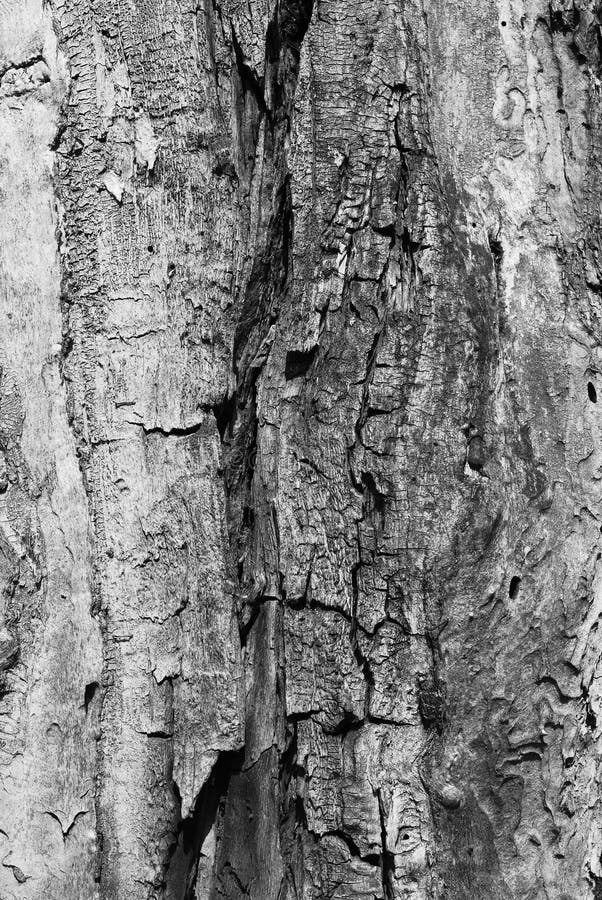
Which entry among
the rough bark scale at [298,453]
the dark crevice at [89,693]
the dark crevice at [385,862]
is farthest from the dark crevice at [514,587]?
the dark crevice at [89,693]

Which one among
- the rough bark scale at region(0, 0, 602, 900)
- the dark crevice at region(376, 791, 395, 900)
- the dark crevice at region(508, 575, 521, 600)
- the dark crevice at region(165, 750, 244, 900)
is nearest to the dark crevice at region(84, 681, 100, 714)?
the rough bark scale at region(0, 0, 602, 900)

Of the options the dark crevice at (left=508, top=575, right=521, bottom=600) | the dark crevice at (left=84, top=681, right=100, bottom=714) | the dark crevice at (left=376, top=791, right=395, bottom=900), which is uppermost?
the dark crevice at (left=508, top=575, right=521, bottom=600)

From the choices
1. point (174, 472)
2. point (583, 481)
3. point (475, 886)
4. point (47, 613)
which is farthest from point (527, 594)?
point (47, 613)

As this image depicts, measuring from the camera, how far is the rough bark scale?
46.5 inches

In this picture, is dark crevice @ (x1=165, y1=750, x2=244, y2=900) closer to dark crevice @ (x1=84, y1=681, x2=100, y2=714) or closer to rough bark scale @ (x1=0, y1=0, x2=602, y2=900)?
rough bark scale @ (x1=0, y1=0, x2=602, y2=900)

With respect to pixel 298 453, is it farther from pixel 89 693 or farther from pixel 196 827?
pixel 196 827

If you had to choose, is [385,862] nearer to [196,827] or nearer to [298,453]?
[196,827]

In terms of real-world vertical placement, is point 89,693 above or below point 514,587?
below

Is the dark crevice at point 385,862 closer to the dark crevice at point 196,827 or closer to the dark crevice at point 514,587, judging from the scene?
the dark crevice at point 196,827

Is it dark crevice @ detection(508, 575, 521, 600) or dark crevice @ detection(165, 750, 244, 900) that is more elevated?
dark crevice @ detection(508, 575, 521, 600)

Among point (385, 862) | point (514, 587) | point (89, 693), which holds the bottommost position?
point (385, 862)

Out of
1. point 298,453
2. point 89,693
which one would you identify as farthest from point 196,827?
point 298,453

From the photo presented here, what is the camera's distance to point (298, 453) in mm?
1218

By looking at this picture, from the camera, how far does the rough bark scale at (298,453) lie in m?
1.18
